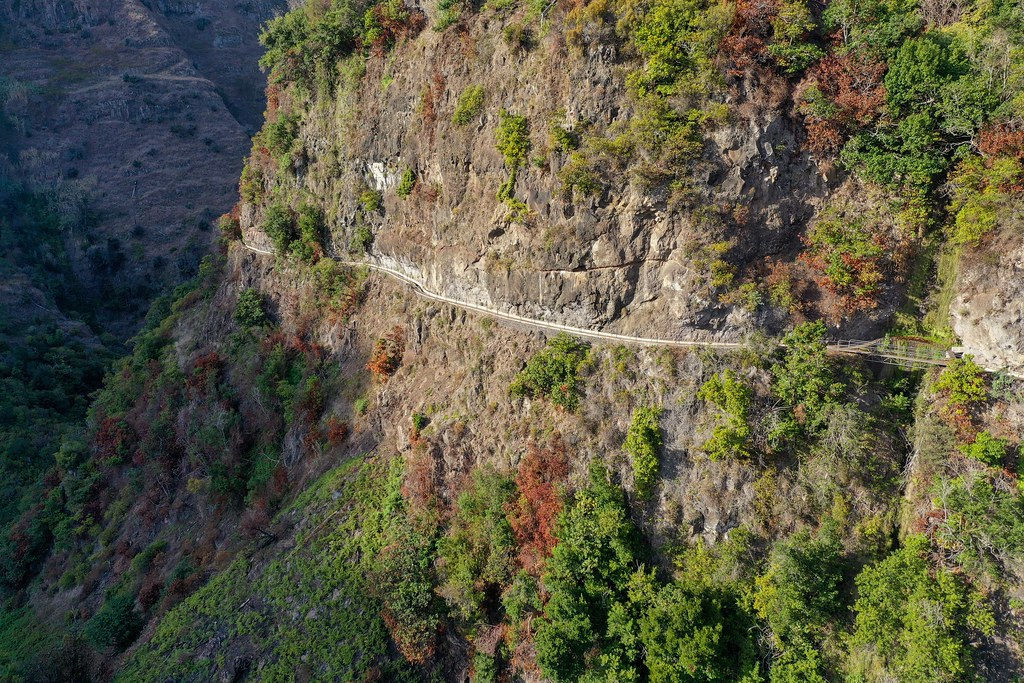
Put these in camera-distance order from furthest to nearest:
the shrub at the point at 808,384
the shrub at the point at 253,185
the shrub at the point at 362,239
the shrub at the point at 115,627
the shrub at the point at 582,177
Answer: the shrub at the point at 253,185, the shrub at the point at 362,239, the shrub at the point at 115,627, the shrub at the point at 582,177, the shrub at the point at 808,384

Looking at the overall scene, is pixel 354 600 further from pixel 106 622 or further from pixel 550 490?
pixel 106 622

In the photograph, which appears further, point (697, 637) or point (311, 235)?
point (311, 235)

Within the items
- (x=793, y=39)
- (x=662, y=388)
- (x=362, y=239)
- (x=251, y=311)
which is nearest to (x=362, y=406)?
(x=362, y=239)

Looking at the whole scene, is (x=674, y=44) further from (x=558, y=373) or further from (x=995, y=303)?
(x=995, y=303)

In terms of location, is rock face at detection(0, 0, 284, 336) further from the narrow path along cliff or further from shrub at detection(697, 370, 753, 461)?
shrub at detection(697, 370, 753, 461)

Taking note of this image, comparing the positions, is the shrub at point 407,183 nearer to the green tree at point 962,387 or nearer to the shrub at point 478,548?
the shrub at point 478,548

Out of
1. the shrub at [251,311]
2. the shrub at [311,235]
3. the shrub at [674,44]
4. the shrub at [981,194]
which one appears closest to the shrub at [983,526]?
the shrub at [981,194]
